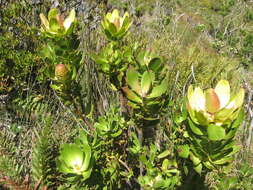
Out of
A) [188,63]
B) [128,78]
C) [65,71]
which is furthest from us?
[188,63]

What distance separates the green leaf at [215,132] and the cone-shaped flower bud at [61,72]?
0.54 metres

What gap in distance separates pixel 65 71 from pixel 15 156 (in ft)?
2.53

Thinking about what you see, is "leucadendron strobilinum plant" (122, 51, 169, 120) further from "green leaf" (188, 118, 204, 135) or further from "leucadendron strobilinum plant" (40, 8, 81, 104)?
"leucadendron strobilinum plant" (40, 8, 81, 104)

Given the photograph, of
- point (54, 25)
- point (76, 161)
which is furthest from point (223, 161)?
point (54, 25)

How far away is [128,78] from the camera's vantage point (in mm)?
875

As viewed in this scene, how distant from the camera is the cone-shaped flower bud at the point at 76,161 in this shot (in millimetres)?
896

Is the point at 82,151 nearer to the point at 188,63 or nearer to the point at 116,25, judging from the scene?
the point at 116,25

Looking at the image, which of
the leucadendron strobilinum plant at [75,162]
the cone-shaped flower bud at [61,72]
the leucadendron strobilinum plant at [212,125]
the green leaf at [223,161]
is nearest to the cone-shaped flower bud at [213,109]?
the leucadendron strobilinum plant at [212,125]

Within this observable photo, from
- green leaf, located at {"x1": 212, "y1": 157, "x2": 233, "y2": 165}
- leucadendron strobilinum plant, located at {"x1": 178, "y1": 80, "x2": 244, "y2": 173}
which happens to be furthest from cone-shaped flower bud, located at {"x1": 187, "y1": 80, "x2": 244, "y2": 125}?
green leaf, located at {"x1": 212, "y1": 157, "x2": 233, "y2": 165}

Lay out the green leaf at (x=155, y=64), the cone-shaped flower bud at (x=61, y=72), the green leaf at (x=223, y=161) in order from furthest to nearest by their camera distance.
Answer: the cone-shaped flower bud at (x=61, y=72), the green leaf at (x=155, y=64), the green leaf at (x=223, y=161)

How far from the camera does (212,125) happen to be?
2.27 ft

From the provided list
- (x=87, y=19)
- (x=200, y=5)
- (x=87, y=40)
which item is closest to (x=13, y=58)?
(x=87, y=40)

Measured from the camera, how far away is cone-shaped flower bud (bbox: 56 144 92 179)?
0.90 metres

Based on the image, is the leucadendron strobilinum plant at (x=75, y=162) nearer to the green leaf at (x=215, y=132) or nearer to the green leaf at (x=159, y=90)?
the green leaf at (x=159, y=90)
